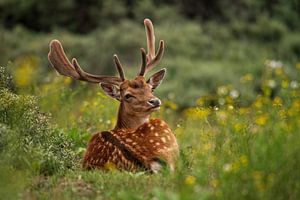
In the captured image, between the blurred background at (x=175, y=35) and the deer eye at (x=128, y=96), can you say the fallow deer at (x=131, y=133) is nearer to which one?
the deer eye at (x=128, y=96)

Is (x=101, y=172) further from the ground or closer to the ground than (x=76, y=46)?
closer to the ground

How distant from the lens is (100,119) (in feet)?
39.9

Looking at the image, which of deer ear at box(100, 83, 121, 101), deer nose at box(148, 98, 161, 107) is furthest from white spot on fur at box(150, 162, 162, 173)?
deer ear at box(100, 83, 121, 101)

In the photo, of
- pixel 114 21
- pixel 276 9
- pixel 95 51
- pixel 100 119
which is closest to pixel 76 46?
pixel 95 51

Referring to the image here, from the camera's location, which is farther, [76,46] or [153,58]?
[76,46]

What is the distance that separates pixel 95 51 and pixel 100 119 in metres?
11.7

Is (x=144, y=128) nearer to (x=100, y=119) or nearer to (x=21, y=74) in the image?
(x=21, y=74)

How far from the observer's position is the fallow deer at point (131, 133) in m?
8.67

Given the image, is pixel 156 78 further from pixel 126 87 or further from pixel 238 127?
pixel 238 127

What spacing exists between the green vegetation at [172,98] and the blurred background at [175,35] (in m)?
0.03

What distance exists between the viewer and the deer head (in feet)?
31.9

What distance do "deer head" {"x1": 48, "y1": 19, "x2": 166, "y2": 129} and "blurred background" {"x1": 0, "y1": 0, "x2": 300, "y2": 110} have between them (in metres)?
11.1

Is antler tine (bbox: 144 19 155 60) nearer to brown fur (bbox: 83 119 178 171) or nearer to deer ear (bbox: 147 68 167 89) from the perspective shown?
deer ear (bbox: 147 68 167 89)

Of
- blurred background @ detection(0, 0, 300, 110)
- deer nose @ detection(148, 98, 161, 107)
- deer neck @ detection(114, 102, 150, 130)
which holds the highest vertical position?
blurred background @ detection(0, 0, 300, 110)
